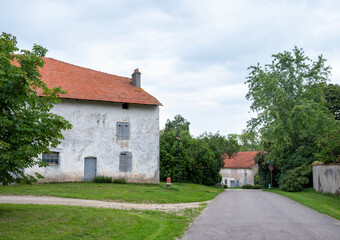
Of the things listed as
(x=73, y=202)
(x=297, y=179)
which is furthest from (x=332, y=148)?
(x=73, y=202)

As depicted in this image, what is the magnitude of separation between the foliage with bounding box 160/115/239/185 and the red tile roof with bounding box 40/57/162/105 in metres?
9.09

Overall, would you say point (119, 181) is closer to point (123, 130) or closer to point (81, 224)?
point (123, 130)

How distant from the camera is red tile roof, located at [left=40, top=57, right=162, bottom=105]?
23984 mm

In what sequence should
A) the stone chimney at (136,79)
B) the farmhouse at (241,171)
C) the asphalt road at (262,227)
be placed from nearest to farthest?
the asphalt road at (262,227) < the stone chimney at (136,79) < the farmhouse at (241,171)

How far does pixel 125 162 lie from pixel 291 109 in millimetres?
17320

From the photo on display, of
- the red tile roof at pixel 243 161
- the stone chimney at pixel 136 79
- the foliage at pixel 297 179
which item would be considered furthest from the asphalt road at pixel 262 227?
the red tile roof at pixel 243 161

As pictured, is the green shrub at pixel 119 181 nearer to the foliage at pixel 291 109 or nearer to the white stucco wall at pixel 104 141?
the white stucco wall at pixel 104 141

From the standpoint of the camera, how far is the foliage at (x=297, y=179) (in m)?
27.9

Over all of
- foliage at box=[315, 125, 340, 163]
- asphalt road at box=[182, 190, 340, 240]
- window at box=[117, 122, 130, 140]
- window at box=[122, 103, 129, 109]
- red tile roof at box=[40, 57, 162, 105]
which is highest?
red tile roof at box=[40, 57, 162, 105]

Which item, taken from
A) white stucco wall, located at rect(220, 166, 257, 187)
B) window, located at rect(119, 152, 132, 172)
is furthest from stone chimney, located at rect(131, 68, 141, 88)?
white stucco wall, located at rect(220, 166, 257, 187)

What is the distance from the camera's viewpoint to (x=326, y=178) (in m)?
22.8

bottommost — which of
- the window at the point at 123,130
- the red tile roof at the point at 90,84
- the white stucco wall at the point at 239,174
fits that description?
the white stucco wall at the point at 239,174

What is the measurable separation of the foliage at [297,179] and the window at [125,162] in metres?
14.5

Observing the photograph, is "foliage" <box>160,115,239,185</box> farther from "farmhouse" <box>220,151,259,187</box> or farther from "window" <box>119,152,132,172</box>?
"farmhouse" <box>220,151,259,187</box>
